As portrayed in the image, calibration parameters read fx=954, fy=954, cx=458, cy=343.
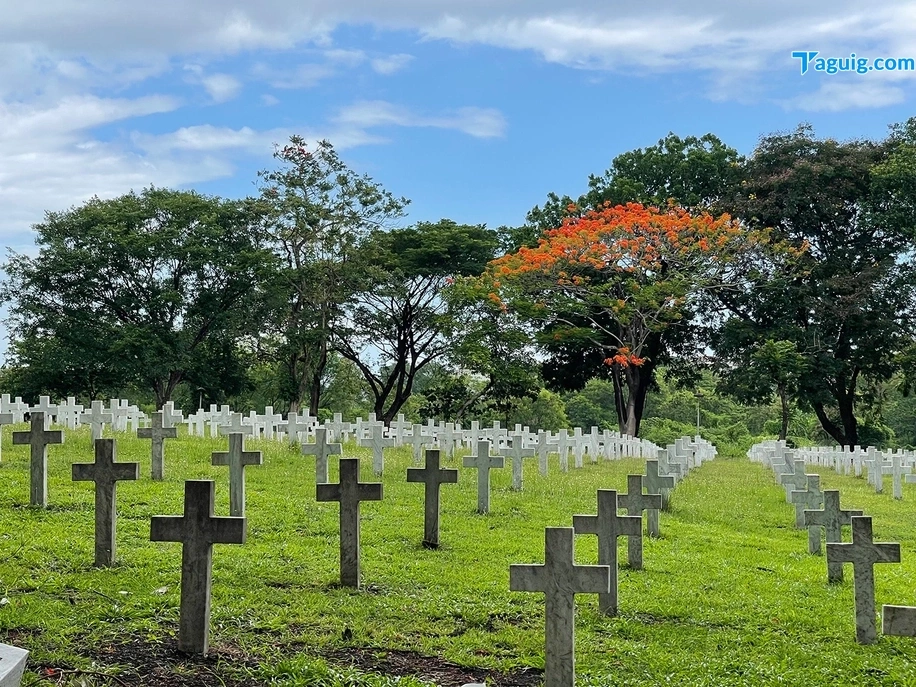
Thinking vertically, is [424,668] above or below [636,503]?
below

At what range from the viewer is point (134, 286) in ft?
106

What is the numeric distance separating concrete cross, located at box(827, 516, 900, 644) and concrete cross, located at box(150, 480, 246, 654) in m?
4.28

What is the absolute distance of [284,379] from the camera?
116 ft

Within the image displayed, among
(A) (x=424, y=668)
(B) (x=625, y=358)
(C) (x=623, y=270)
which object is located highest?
(C) (x=623, y=270)

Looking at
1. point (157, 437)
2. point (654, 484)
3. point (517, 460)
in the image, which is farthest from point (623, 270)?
point (157, 437)

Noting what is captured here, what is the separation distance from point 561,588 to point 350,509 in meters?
2.96

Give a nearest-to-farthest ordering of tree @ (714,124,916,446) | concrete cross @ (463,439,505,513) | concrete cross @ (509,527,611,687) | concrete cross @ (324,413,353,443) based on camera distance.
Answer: concrete cross @ (509,527,611,687) → concrete cross @ (463,439,505,513) → concrete cross @ (324,413,353,443) → tree @ (714,124,916,446)

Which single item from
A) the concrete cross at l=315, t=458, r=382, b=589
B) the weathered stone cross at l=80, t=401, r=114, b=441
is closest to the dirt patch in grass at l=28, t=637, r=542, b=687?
the concrete cross at l=315, t=458, r=382, b=589

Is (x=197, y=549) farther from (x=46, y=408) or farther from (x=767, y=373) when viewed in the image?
(x=767, y=373)

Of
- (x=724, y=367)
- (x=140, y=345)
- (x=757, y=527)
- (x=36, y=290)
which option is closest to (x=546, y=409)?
(x=724, y=367)

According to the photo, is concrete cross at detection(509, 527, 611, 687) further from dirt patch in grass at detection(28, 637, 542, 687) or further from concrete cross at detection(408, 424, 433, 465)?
concrete cross at detection(408, 424, 433, 465)

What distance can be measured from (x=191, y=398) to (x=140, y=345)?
22.1 ft

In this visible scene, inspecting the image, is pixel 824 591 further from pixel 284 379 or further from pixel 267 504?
pixel 284 379

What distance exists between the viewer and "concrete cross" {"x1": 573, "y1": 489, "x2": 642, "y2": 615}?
7309 millimetres
